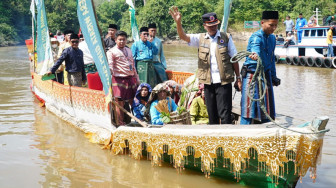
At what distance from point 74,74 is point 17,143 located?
1740 mm

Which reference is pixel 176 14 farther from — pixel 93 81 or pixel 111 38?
pixel 111 38

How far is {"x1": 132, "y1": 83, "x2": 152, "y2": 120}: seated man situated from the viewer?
220 inches

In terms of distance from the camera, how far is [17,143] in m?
6.13

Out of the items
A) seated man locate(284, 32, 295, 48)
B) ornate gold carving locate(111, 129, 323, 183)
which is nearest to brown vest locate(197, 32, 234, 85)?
ornate gold carving locate(111, 129, 323, 183)

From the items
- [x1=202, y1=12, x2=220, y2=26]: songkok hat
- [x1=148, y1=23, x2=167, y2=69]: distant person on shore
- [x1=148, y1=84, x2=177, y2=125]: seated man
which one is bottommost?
[x1=148, y1=84, x2=177, y2=125]: seated man

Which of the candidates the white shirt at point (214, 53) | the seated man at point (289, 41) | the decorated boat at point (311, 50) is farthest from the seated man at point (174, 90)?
the seated man at point (289, 41)

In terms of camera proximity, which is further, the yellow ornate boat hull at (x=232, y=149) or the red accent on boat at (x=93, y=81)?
the red accent on boat at (x=93, y=81)

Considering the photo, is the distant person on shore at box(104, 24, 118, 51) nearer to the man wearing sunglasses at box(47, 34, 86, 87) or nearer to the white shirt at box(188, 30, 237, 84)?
the man wearing sunglasses at box(47, 34, 86, 87)

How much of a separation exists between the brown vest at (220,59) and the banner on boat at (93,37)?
1275 mm

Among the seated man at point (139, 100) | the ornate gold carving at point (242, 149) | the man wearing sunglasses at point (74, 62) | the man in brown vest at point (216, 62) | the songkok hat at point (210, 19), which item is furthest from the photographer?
the man wearing sunglasses at point (74, 62)

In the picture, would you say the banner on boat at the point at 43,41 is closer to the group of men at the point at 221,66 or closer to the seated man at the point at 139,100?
the group of men at the point at 221,66

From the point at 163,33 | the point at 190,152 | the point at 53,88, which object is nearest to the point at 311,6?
the point at 163,33

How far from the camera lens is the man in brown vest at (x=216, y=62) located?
4.80 meters

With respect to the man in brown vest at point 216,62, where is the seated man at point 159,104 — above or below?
below
